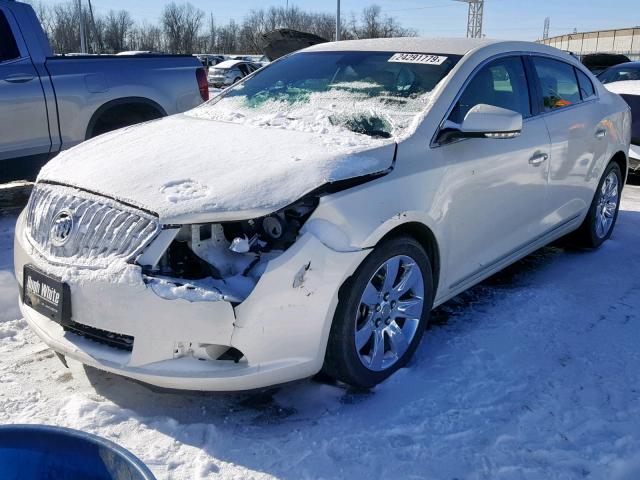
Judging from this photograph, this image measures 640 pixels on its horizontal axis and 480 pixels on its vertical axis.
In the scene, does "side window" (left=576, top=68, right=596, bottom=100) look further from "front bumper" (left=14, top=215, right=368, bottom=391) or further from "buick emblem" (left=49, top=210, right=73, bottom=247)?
"buick emblem" (left=49, top=210, right=73, bottom=247)

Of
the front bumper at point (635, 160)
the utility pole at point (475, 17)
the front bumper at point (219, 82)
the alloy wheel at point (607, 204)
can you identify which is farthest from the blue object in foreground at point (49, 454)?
the utility pole at point (475, 17)

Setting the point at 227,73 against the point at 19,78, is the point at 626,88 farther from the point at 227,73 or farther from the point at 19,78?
the point at 227,73

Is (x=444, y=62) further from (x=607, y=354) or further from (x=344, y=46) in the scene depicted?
(x=607, y=354)

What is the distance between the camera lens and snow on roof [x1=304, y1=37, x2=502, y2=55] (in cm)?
388

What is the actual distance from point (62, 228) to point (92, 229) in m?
0.19

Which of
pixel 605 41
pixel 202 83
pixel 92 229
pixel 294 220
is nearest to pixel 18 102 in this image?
pixel 202 83

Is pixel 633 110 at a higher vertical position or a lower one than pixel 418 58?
lower

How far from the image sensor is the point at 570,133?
4.50 meters

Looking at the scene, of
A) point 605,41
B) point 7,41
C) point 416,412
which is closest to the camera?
point 416,412

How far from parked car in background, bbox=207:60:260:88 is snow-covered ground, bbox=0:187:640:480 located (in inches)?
910

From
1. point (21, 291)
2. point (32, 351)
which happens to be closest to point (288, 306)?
point (21, 291)

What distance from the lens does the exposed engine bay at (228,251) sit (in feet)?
8.40

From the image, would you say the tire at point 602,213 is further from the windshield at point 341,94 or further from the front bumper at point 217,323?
the front bumper at point 217,323

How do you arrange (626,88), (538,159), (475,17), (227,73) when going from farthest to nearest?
(475,17) → (227,73) → (626,88) → (538,159)
